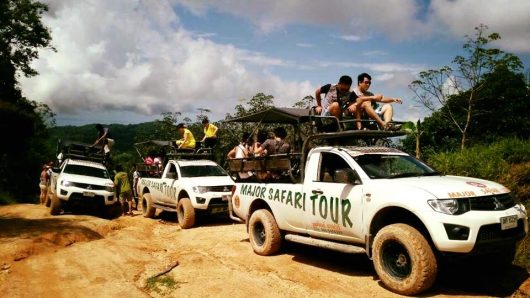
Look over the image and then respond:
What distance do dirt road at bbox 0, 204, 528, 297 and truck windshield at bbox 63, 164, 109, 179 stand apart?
457 cm

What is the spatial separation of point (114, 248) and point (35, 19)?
81.1ft

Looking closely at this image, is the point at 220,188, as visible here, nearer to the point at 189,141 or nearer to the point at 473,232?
the point at 189,141

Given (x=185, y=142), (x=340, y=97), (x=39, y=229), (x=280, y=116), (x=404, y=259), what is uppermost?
(x=340, y=97)

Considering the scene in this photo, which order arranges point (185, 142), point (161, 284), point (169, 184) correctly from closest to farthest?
point (161, 284)
point (169, 184)
point (185, 142)

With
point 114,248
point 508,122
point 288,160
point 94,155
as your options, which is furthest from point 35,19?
point 508,122

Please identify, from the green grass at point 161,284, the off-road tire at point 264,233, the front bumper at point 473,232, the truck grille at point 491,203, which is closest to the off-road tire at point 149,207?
the off-road tire at point 264,233

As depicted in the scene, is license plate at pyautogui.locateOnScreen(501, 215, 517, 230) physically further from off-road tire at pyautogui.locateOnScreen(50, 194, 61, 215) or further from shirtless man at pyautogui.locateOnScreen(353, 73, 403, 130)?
off-road tire at pyautogui.locateOnScreen(50, 194, 61, 215)

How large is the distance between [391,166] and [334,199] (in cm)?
102

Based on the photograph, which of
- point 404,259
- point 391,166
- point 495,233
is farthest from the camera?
point 391,166

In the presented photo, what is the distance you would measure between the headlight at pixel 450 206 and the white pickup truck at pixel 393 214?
0.01 meters

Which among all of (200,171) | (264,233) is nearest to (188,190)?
(200,171)

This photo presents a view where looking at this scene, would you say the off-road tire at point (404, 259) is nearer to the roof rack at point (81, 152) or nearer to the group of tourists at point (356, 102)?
the group of tourists at point (356, 102)

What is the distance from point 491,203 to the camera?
5223mm

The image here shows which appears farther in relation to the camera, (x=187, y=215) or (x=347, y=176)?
(x=187, y=215)
